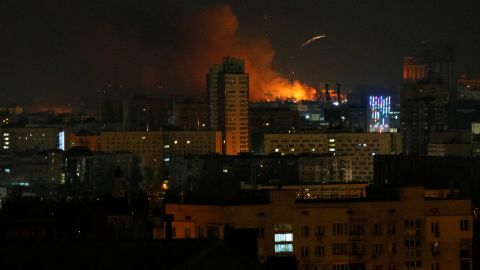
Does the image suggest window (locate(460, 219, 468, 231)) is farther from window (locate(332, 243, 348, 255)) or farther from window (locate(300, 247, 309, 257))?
window (locate(300, 247, 309, 257))

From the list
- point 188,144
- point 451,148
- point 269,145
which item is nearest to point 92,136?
point 188,144

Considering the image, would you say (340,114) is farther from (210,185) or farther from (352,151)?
(210,185)

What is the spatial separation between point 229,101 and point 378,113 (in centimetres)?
1271

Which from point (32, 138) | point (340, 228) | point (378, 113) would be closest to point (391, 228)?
point (340, 228)

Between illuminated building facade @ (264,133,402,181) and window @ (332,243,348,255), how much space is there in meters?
40.6

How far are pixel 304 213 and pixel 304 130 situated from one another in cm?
4932

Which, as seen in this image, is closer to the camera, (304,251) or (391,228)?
(304,251)

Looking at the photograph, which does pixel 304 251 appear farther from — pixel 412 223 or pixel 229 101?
pixel 229 101

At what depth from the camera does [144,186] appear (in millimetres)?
46938

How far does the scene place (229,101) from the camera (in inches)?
2598

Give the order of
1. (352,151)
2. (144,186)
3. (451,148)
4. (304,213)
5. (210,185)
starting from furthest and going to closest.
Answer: (352,151) → (451,148) → (144,186) → (210,185) → (304,213)

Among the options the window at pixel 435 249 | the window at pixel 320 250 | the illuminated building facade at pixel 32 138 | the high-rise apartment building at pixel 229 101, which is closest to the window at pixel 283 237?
the window at pixel 320 250

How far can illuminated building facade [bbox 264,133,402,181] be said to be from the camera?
60781 mm

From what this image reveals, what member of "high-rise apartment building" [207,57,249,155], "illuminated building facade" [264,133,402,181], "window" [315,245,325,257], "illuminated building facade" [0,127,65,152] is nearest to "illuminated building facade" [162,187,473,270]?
"window" [315,245,325,257]
